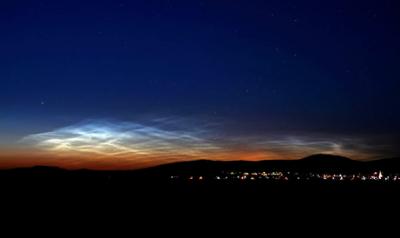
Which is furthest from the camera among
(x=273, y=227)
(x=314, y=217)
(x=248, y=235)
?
(x=314, y=217)

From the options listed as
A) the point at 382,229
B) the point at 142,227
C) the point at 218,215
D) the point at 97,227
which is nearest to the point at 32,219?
the point at 97,227

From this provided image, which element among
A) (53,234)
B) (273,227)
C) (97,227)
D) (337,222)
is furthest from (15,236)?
(337,222)

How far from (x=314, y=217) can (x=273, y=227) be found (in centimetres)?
666

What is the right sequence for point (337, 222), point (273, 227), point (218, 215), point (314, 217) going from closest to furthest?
point (273, 227) → point (337, 222) → point (314, 217) → point (218, 215)

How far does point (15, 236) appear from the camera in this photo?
81.9 ft

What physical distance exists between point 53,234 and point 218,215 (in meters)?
13.4

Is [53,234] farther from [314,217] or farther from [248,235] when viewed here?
[314,217]

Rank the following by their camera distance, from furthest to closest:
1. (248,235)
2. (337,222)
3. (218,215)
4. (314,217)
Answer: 1. (218,215)
2. (314,217)
3. (337,222)
4. (248,235)

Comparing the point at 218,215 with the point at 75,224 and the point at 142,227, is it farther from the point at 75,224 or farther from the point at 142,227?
the point at 75,224

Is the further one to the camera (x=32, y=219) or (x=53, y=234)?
(x=32, y=219)

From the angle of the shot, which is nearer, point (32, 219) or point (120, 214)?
point (32, 219)

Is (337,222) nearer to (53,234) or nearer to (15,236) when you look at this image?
(53,234)

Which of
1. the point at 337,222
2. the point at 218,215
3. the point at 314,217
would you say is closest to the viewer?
the point at 337,222

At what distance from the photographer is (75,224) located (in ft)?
99.3
